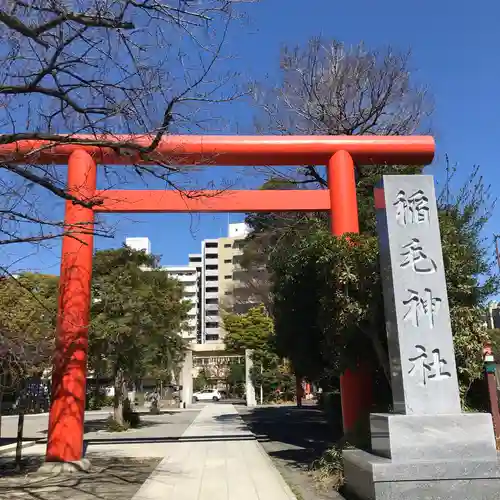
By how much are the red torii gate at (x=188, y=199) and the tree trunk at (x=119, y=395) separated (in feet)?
28.5

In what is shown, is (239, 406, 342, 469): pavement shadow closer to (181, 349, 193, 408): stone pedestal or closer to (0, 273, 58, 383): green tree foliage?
(0, 273, 58, 383): green tree foliage

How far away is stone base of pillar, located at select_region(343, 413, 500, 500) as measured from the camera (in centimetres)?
535

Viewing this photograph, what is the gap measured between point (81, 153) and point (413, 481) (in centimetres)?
739

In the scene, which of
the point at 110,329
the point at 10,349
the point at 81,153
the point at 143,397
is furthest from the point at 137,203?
the point at 143,397

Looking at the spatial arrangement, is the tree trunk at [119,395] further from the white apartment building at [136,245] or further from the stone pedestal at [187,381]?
the stone pedestal at [187,381]

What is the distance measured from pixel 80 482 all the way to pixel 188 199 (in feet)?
15.6

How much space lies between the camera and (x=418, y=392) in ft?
19.7

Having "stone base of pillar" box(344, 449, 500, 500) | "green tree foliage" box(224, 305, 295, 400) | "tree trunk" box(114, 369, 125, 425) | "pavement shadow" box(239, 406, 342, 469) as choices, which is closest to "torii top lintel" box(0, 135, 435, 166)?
"pavement shadow" box(239, 406, 342, 469)

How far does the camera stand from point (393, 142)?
9.76m

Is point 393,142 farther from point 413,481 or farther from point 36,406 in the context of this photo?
point 36,406

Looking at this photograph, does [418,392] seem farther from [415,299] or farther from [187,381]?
[187,381]

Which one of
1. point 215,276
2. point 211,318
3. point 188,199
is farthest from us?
point 215,276

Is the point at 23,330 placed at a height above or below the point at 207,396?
above

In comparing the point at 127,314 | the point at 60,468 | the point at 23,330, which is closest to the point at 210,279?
the point at 127,314
